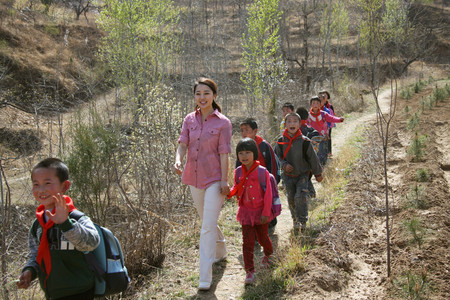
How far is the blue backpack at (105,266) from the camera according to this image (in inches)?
95.7

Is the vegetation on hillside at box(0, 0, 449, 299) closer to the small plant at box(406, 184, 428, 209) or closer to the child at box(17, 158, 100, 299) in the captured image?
the small plant at box(406, 184, 428, 209)

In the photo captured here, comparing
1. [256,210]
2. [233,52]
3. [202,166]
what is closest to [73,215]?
[202,166]

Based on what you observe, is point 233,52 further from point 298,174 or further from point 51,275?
point 51,275

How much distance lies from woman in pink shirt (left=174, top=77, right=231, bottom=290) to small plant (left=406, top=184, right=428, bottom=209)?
3.16 meters

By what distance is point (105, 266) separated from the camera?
247 cm

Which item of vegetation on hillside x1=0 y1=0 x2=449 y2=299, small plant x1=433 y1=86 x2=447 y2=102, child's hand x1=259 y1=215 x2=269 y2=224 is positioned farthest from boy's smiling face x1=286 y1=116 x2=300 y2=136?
small plant x1=433 y1=86 x2=447 y2=102

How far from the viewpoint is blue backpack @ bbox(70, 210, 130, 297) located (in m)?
2.43

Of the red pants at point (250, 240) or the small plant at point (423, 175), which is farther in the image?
the small plant at point (423, 175)

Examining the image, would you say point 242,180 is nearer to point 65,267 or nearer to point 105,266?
point 105,266

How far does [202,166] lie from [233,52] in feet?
133

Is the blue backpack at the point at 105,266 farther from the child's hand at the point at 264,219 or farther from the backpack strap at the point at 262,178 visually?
the backpack strap at the point at 262,178

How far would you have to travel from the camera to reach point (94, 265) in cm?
243

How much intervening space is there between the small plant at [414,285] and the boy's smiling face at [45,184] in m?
3.01

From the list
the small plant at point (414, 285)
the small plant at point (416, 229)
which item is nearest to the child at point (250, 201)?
the small plant at point (414, 285)
